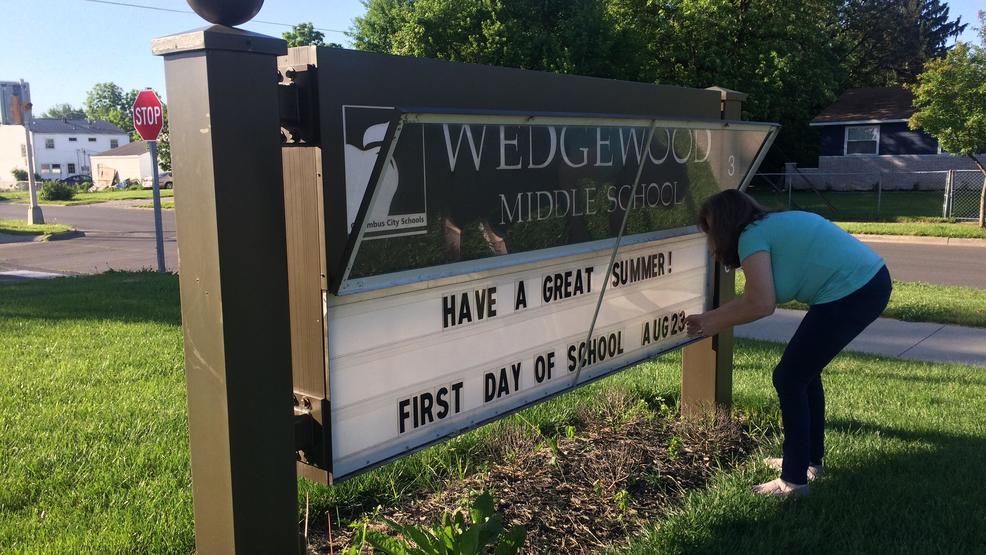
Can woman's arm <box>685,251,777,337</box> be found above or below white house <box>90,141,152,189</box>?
below

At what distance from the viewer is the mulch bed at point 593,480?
3557mm

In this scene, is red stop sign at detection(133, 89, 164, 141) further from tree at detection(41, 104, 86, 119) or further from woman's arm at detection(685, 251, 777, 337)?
tree at detection(41, 104, 86, 119)

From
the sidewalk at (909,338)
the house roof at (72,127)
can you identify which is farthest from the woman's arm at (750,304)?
the house roof at (72,127)

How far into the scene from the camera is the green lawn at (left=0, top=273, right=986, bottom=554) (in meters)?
3.34

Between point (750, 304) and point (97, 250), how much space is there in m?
19.4

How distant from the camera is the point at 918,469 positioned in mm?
4145

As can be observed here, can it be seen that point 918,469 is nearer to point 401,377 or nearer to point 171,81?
point 401,377

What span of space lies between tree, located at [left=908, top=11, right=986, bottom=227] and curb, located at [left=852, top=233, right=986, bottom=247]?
2.40 meters

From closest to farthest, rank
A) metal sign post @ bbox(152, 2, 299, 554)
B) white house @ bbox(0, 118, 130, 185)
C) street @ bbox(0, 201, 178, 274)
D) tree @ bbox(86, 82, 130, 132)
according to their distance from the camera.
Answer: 1. metal sign post @ bbox(152, 2, 299, 554)
2. street @ bbox(0, 201, 178, 274)
3. white house @ bbox(0, 118, 130, 185)
4. tree @ bbox(86, 82, 130, 132)

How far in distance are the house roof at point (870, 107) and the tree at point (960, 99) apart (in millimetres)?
12669

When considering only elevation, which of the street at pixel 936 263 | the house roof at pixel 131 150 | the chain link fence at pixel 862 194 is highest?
the house roof at pixel 131 150

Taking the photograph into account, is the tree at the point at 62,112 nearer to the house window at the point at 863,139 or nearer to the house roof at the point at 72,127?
the house roof at the point at 72,127

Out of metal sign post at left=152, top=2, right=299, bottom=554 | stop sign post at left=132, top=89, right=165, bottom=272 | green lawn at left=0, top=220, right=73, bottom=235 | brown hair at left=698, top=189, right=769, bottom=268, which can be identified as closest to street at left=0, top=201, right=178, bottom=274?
green lawn at left=0, top=220, right=73, bottom=235

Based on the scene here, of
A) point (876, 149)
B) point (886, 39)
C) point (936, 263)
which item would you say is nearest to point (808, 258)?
point (936, 263)
